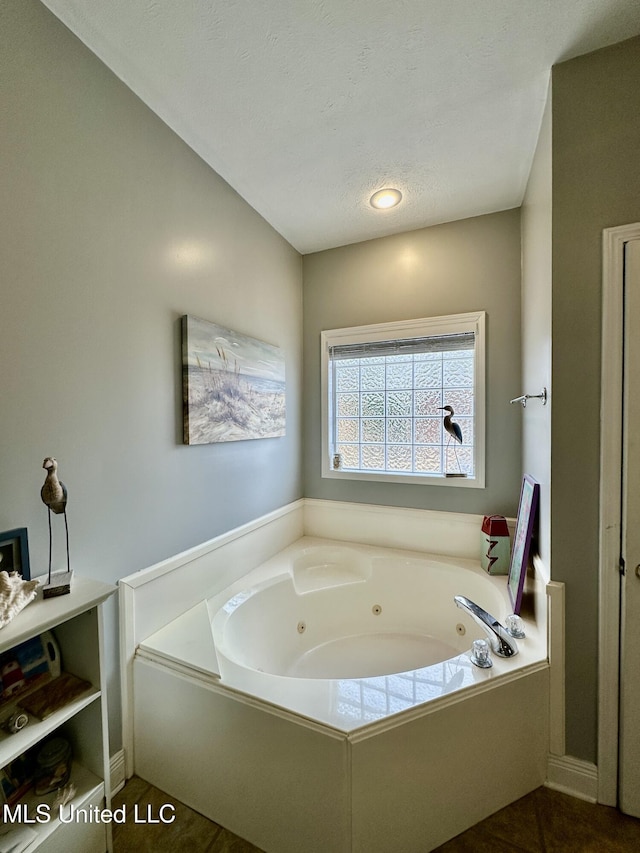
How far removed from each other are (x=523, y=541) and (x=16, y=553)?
1963mm

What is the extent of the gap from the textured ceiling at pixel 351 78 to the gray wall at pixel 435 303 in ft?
1.20

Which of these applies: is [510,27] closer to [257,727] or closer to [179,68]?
[179,68]

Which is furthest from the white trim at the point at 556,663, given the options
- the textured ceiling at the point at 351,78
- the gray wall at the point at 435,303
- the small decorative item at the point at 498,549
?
the textured ceiling at the point at 351,78

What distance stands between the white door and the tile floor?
0.12 m

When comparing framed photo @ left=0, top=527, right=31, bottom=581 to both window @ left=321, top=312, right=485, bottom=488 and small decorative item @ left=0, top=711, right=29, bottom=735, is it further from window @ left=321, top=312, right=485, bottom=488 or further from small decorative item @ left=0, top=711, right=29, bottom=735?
window @ left=321, top=312, right=485, bottom=488

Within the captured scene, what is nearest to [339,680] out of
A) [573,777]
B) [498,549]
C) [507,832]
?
[507,832]

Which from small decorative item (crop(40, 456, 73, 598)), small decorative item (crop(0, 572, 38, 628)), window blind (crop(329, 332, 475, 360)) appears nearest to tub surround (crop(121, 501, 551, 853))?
small decorative item (crop(40, 456, 73, 598))

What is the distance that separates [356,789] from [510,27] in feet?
8.05

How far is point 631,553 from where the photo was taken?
124 centimetres

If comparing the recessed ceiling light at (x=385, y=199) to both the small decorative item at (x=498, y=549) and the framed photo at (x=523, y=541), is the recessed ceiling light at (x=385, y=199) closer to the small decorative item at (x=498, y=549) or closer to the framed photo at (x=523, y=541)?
the framed photo at (x=523, y=541)

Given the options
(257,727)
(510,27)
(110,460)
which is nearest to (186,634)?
(257,727)

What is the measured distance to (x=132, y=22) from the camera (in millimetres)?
1169

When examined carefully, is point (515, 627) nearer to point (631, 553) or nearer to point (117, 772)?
point (631, 553)

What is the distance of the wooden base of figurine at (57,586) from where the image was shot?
102cm
